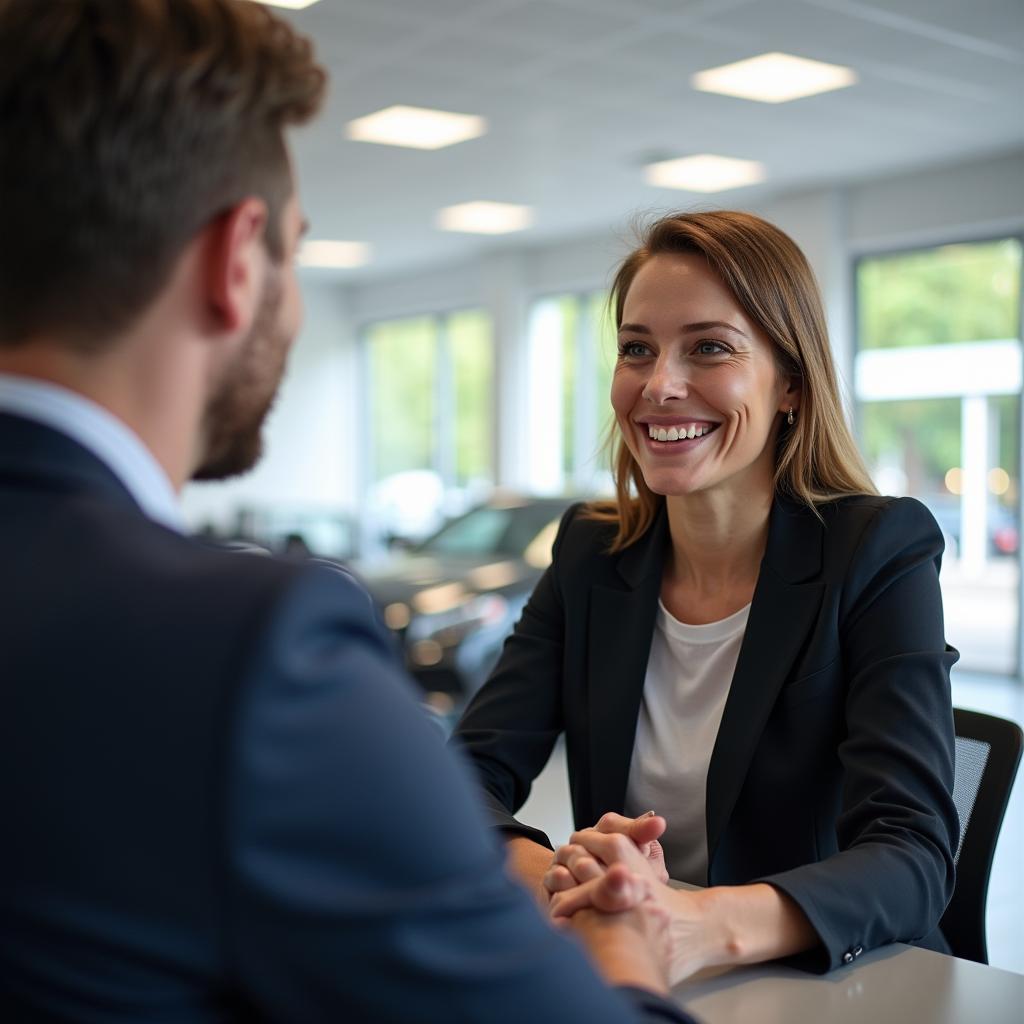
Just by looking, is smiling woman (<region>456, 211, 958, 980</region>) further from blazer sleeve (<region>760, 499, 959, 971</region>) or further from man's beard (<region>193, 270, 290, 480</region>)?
man's beard (<region>193, 270, 290, 480</region>)

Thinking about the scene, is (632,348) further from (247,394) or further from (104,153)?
(104,153)

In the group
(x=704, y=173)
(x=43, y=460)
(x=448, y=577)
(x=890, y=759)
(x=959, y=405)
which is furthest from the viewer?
(x=959, y=405)

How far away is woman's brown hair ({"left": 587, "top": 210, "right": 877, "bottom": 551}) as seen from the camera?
1.88m

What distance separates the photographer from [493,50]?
585 centimetres

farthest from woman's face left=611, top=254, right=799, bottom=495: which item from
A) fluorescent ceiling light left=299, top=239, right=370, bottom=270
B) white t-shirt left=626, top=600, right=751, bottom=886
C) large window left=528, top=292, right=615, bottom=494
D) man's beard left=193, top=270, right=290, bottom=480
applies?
fluorescent ceiling light left=299, top=239, right=370, bottom=270

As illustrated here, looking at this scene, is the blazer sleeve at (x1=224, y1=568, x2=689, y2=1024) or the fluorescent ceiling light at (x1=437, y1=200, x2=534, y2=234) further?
the fluorescent ceiling light at (x1=437, y1=200, x2=534, y2=234)

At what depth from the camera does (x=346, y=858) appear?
63 centimetres

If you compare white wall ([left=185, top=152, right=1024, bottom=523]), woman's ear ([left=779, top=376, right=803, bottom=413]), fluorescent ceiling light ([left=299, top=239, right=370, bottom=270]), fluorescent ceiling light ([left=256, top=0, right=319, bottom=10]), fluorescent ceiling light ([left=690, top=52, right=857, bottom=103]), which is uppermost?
fluorescent ceiling light ([left=299, top=239, right=370, bottom=270])

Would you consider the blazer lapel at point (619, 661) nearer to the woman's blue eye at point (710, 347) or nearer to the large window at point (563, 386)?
the woman's blue eye at point (710, 347)

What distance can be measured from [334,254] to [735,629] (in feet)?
35.8

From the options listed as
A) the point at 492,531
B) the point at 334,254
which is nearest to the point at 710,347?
the point at 492,531

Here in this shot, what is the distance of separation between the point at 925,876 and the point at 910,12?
4830 millimetres

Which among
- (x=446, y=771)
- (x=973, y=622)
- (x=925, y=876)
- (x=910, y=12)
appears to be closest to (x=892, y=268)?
(x=973, y=622)

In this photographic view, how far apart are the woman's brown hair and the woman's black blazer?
0.08 metres
